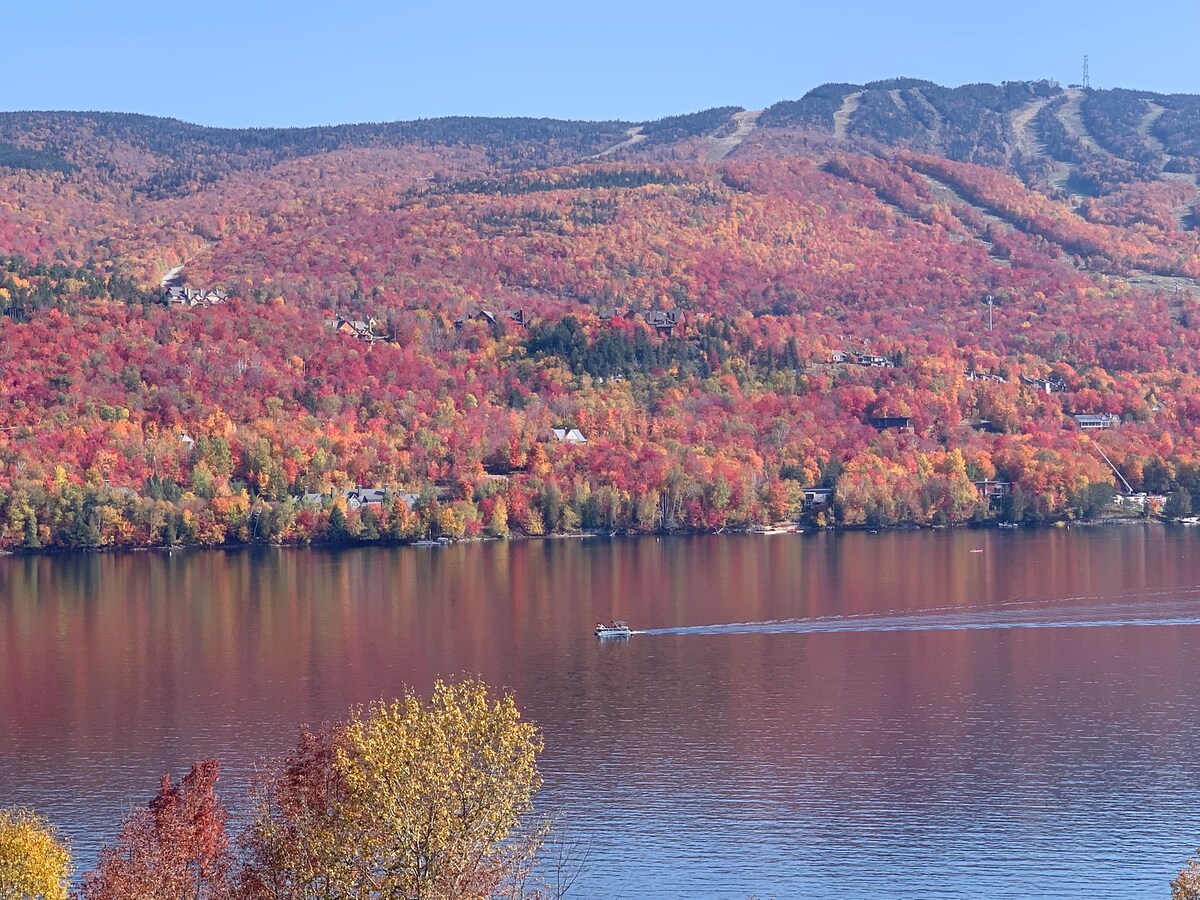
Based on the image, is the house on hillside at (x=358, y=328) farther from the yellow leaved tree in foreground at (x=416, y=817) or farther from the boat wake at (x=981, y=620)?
the yellow leaved tree in foreground at (x=416, y=817)

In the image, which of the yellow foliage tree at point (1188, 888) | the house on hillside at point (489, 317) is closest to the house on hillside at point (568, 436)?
the house on hillside at point (489, 317)

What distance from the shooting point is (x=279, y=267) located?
148625mm

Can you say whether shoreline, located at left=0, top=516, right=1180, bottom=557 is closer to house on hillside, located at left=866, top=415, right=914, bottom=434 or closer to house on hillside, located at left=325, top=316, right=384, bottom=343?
house on hillside, located at left=866, top=415, right=914, bottom=434

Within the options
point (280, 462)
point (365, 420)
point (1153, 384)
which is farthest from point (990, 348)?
point (280, 462)

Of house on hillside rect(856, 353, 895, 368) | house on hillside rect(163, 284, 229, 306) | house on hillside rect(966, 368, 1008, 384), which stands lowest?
house on hillside rect(966, 368, 1008, 384)

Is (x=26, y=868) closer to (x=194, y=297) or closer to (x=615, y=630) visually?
(x=615, y=630)

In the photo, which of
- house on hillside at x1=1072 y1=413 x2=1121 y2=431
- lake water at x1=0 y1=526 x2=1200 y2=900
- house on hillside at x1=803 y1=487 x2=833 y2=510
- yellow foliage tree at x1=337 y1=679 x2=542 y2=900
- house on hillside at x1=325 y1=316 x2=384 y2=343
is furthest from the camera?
house on hillside at x1=325 y1=316 x2=384 y2=343

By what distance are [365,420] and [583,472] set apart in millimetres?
14348

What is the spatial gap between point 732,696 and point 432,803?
23740 mm

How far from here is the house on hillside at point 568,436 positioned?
97031mm

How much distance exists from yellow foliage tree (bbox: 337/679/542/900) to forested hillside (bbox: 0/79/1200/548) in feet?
219

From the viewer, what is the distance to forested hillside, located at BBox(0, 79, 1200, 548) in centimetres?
8850

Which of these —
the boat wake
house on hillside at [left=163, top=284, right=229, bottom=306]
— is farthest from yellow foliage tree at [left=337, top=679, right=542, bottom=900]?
house on hillside at [left=163, top=284, right=229, bottom=306]

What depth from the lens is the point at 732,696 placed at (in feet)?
135
